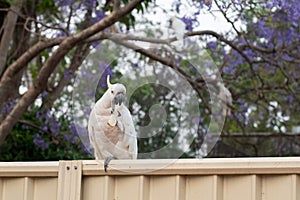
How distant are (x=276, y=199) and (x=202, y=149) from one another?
811 mm

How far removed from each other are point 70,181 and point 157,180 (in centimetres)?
44

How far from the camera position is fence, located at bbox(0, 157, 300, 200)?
349 centimetres

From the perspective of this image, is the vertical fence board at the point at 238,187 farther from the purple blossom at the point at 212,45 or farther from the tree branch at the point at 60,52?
the purple blossom at the point at 212,45

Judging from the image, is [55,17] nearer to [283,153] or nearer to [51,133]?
[51,133]

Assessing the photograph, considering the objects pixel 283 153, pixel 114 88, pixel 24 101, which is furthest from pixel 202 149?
pixel 283 153

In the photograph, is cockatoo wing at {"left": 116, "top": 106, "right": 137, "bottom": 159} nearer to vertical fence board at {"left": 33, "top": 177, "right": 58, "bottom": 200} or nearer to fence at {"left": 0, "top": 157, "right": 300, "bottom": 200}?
fence at {"left": 0, "top": 157, "right": 300, "bottom": 200}

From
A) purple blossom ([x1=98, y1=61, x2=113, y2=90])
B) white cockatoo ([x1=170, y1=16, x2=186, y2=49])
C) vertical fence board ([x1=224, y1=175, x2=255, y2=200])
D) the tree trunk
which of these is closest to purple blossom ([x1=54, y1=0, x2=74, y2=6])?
the tree trunk

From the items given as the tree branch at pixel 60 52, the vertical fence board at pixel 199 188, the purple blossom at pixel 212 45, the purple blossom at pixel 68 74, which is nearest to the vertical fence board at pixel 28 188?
the vertical fence board at pixel 199 188

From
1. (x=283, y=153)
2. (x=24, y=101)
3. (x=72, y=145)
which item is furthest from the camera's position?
(x=283, y=153)

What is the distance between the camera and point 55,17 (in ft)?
30.6

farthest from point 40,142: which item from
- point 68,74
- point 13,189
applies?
point 13,189

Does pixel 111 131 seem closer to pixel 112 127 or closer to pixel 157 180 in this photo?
pixel 112 127

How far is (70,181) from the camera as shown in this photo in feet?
12.8

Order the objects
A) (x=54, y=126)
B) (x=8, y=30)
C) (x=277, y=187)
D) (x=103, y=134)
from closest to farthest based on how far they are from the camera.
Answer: (x=277, y=187), (x=103, y=134), (x=8, y=30), (x=54, y=126)
